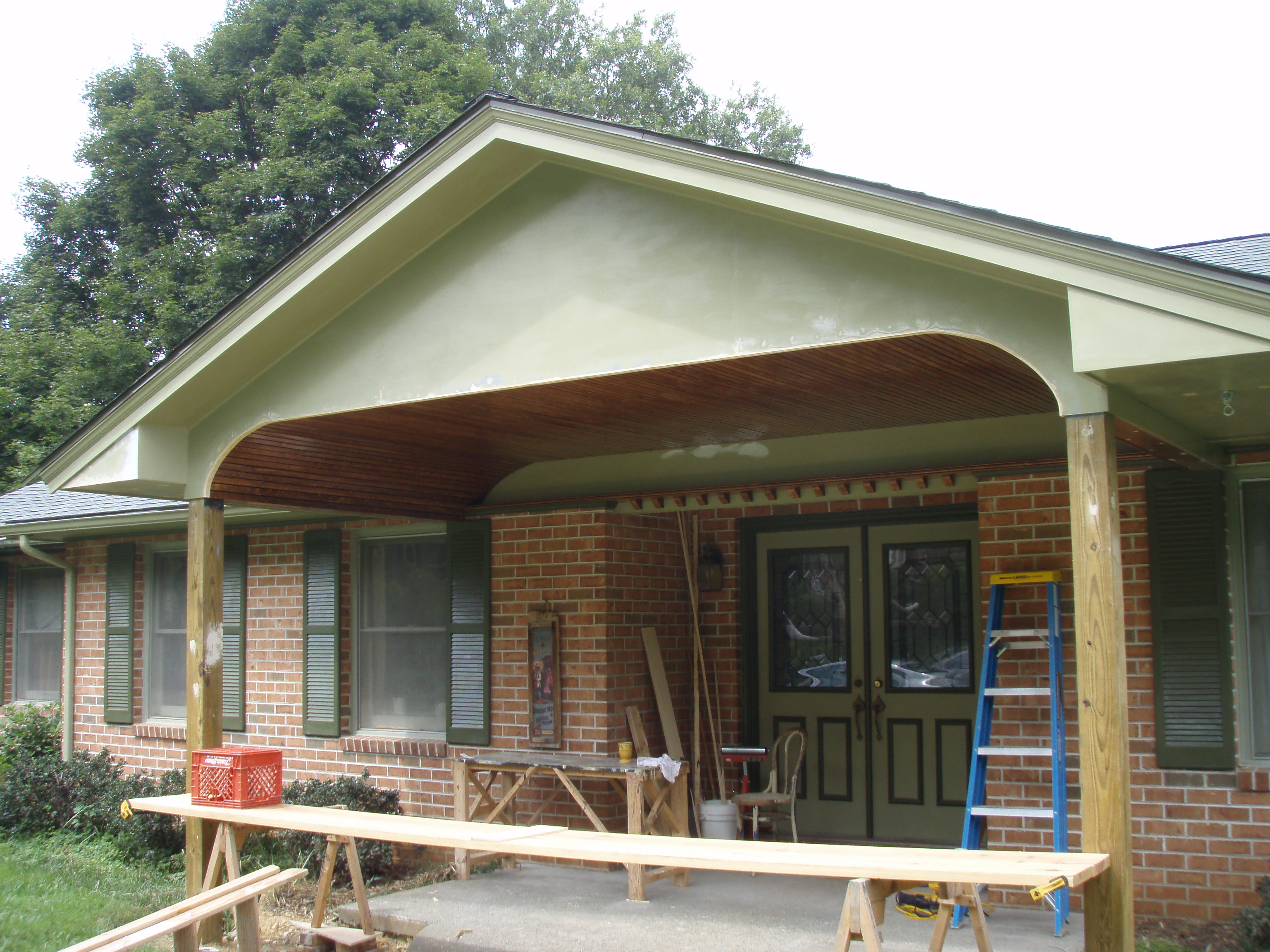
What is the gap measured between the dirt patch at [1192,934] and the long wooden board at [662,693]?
10.5 ft

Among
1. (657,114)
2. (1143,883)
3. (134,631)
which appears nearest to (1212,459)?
(1143,883)

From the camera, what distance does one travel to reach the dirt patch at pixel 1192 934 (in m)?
5.58

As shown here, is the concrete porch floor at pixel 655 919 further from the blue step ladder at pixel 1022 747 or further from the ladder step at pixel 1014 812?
the ladder step at pixel 1014 812

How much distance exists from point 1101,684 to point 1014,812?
190cm

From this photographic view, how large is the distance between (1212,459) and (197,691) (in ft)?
18.3

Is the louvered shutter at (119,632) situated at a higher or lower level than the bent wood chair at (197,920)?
higher

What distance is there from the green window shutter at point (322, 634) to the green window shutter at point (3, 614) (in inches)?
182

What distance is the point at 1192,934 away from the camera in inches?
228

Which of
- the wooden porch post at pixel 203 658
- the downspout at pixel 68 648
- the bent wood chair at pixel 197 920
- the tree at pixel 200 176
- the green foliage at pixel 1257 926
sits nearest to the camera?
the bent wood chair at pixel 197 920

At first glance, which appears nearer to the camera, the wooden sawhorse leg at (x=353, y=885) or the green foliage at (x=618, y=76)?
the wooden sawhorse leg at (x=353, y=885)

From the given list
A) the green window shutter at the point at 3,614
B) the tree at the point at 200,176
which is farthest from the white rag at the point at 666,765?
the tree at the point at 200,176

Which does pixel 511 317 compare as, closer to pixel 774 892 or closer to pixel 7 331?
pixel 774 892

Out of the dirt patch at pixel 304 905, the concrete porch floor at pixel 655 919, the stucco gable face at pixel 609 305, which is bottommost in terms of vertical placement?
the dirt patch at pixel 304 905

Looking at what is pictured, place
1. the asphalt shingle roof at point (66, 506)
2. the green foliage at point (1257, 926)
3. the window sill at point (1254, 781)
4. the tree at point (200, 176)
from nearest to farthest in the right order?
the green foliage at point (1257, 926), the window sill at point (1254, 781), the asphalt shingle roof at point (66, 506), the tree at point (200, 176)
